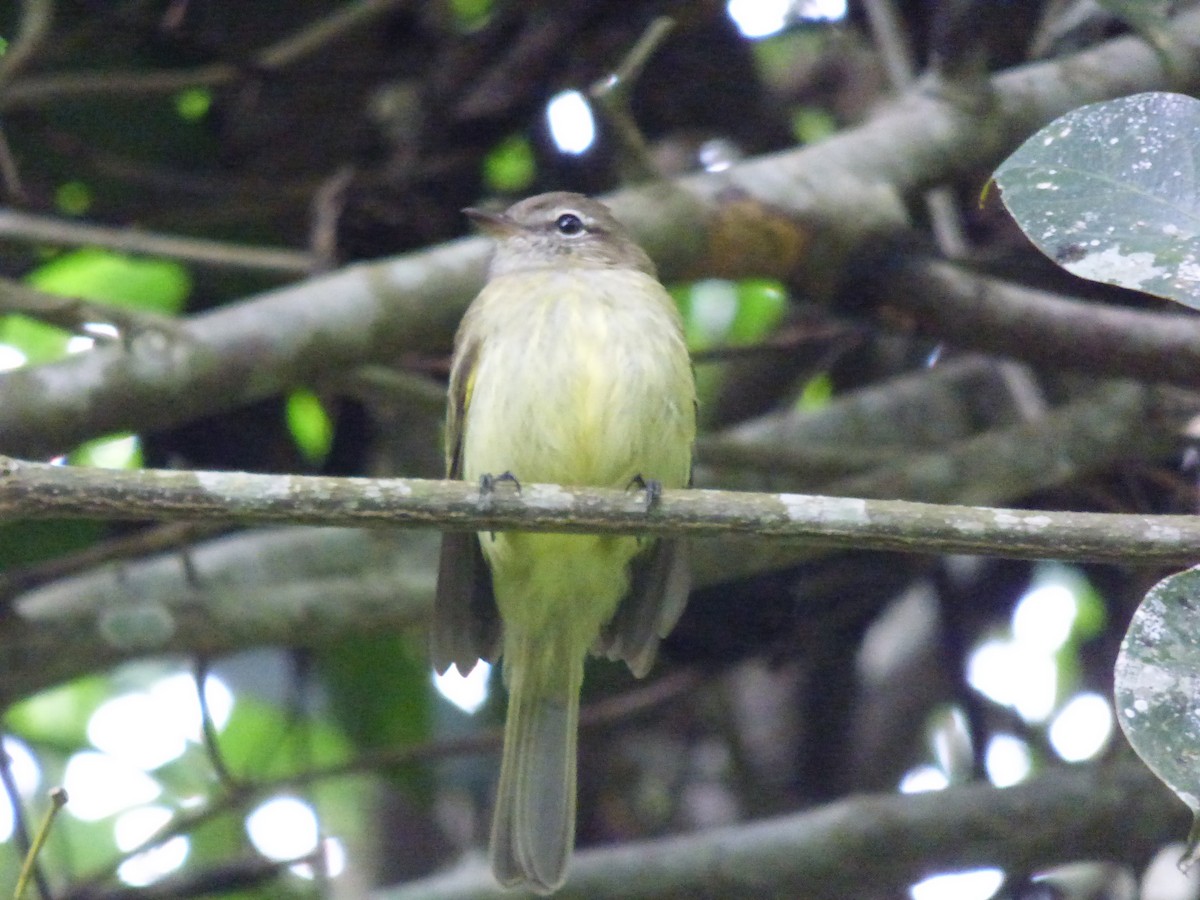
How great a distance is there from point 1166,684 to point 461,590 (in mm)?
2108

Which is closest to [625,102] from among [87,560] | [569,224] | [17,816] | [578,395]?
[569,224]

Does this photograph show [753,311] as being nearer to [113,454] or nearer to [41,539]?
[113,454]

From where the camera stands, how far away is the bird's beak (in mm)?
4508

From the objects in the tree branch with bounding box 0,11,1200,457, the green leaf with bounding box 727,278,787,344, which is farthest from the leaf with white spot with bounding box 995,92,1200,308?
the green leaf with bounding box 727,278,787,344

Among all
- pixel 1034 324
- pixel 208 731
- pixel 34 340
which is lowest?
pixel 208 731

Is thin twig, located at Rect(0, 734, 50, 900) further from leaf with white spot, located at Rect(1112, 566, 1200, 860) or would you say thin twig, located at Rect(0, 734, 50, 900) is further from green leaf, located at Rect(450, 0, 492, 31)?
green leaf, located at Rect(450, 0, 492, 31)

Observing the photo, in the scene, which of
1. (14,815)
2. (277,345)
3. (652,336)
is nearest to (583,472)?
(652,336)

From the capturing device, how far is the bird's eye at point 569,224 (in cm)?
461

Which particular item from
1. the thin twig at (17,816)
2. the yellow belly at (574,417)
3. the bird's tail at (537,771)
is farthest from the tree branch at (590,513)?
the bird's tail at (537,771)

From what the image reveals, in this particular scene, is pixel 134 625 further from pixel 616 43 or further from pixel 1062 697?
pixel 1062 697

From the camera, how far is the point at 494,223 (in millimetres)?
A: 4547

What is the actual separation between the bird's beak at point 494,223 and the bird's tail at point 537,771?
1.21m

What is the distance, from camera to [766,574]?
509cm

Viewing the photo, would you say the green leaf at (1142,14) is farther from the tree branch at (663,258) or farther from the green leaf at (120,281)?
the green leaf at (120,281)
